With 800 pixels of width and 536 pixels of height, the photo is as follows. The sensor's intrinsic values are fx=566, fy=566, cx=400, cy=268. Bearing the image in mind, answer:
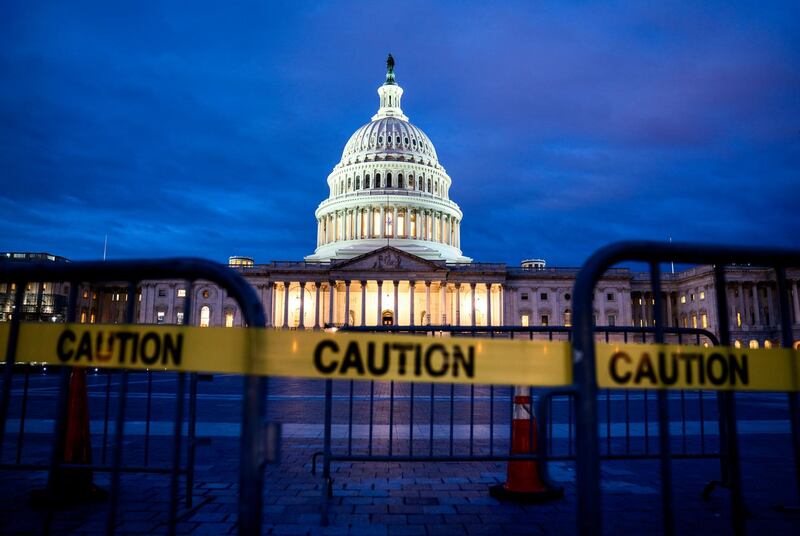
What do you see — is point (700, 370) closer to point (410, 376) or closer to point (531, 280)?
point (410, 376)

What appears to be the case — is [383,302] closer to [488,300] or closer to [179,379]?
[488,300]

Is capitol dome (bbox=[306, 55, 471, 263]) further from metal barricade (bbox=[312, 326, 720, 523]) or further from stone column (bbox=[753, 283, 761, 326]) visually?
metal barricade (bbox=[312, 326, 720, 523])

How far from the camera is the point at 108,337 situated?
400 cm

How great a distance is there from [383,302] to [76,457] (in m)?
67.5

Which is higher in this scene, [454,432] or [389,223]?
[389,223]

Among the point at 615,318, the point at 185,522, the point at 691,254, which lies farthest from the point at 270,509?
the point at 615,318

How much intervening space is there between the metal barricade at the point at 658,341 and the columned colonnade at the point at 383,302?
65375 mm

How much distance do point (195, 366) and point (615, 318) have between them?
76.3 meters

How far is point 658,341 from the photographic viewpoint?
12.9ft

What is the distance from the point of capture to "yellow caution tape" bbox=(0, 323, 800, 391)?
12.2 ft

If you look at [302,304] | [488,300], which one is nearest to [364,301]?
[302,304]

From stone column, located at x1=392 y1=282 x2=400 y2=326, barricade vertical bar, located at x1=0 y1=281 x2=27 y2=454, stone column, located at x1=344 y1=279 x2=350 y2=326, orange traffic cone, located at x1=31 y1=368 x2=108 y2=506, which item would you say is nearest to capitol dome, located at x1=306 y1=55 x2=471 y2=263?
stone column, located at x1=344 y1=279 x2=350 y2=326

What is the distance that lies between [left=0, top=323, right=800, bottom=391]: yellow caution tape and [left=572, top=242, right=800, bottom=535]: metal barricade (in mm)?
200

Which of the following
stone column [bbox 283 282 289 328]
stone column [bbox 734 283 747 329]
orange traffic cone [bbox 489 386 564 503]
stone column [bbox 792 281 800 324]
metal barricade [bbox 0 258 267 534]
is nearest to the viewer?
metal barricade [bbox 0 258 267 534]
